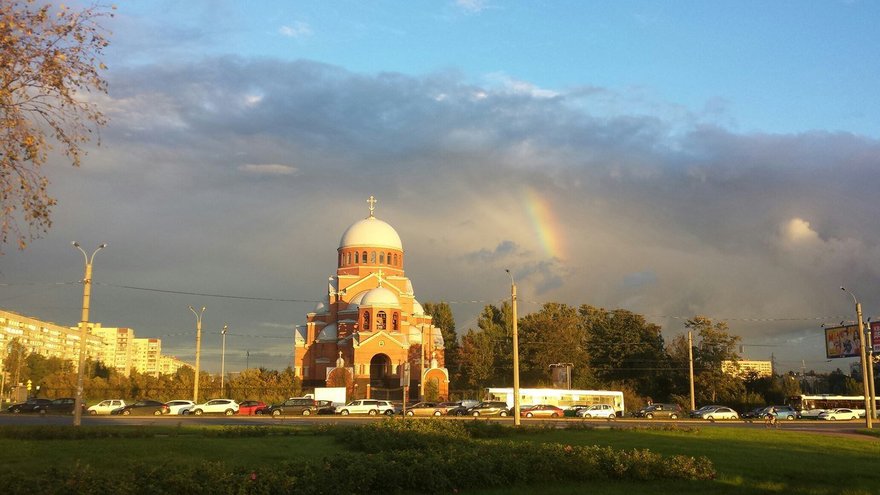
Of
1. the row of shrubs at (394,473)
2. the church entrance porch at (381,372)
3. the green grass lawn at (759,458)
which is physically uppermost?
the church entrance porch at (381,372)

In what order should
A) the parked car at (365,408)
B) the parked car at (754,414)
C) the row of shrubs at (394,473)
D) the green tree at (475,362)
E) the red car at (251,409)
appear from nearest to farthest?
the row of shrubs at (394,473)
the red car at (251,409)
the parked car at (754,414)
the parked car at (365,408)
the green tree at (475,362)

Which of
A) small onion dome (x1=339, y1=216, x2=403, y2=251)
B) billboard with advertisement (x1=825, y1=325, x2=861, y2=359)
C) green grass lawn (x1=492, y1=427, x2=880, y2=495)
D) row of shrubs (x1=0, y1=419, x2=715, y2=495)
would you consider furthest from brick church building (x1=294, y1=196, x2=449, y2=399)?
row of shrubs (x1=0, y1=419, x2=715, y2=495)

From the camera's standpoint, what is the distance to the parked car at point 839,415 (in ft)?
184

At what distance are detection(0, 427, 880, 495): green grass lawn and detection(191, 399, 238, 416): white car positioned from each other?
84.5 ft

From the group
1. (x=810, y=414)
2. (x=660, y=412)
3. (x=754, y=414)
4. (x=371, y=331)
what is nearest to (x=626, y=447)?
(x=660, y=412)

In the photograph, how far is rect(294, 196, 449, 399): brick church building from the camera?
235 feet

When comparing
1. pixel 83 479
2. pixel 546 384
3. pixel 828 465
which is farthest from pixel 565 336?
pixel 83 479

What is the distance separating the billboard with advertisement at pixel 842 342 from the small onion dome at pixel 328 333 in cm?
4686

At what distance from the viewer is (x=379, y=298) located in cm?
7494

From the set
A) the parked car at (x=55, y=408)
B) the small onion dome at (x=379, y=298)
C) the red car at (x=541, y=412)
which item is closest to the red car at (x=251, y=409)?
the parked car at (x=55, y=408)

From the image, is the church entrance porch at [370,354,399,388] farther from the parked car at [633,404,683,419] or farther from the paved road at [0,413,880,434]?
the paved road at [0,413,880,434]

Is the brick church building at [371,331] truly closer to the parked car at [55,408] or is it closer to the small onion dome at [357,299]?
the small onion dome at [357,299]

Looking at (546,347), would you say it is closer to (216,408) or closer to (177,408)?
(216,408)

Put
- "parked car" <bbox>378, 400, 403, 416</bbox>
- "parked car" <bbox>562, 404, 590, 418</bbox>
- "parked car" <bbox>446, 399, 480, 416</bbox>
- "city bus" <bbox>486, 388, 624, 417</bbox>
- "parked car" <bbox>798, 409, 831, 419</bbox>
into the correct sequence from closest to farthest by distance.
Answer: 1. "parked car" <bbox>446, 399, 480, 416</bbox>
2. "parked car" <bbox>378, 400, 403, 416</bbox>
3. "parked car" <bbox>562, 404, 590, 418</bbox>
4. "parked car" <bbox>798, 409, 831, 419</bbox>
5. "city bus" <bbox>486, 388, 624, 417</bbox>
